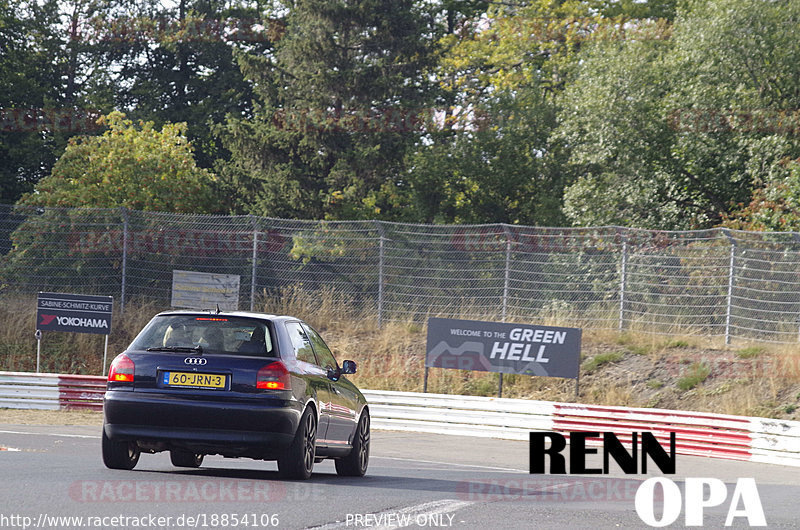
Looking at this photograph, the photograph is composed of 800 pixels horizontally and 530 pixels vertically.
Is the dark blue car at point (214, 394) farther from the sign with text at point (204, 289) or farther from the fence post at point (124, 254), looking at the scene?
the fence post at point (124, 254)

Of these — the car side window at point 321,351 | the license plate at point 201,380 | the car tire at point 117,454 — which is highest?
the car side window at point 321,351

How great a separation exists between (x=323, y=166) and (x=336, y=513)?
1212 inches

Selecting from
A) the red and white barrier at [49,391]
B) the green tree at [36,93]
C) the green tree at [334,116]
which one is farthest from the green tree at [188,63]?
the red and white barrier at [49,391]

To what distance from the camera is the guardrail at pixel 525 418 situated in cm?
1891

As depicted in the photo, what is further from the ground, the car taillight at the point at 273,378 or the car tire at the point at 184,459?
the car taillight at the point at 273,378

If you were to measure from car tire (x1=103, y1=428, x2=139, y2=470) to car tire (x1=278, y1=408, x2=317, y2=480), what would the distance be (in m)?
1.53

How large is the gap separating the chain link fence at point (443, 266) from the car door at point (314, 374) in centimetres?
1383

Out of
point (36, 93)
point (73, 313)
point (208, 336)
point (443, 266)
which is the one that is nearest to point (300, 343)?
point (208, 336)

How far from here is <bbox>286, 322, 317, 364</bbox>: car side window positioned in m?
10.9

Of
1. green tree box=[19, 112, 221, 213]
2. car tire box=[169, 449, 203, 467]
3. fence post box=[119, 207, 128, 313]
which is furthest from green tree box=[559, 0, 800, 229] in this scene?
car tire box=[169, 449, 203, 467]

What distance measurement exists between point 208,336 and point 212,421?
0.89 m

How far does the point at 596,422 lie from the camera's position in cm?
2106

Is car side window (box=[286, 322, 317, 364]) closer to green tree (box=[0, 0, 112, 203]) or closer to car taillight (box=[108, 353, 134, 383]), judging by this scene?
car taillight (box=[108, 353, 134, 383])

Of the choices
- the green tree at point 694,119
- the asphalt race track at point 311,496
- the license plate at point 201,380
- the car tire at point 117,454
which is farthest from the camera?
the green tree at point 694,119
